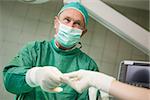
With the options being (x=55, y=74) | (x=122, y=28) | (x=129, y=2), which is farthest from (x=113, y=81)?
(x=129, y=2)

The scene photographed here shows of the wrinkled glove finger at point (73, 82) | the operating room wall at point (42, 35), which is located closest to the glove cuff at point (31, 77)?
the wrinkled glove finger at point (73, 82)

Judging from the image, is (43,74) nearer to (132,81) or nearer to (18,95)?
(18,95)

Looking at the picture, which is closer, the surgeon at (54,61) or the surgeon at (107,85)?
the surgeon at (107,85)

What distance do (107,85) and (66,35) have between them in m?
0.55

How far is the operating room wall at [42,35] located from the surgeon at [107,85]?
1744mm

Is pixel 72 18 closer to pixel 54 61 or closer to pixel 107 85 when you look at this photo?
pixel 54 61

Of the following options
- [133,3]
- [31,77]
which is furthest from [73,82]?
[133,3]

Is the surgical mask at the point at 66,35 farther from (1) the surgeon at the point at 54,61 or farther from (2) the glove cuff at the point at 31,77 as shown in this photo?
(2) the glove cuff at the point at 31,77

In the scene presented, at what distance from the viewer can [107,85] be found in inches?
32.9

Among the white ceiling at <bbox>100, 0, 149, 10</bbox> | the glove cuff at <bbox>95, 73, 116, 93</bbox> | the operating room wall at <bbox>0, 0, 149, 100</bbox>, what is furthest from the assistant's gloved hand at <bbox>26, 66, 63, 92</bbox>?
the white ceiling at <bbox>100, 0, 149, 10</bbox>

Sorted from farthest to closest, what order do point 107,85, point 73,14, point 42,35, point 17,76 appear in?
point 42,35 → point 73,14 → point 17,76 → point 107,85

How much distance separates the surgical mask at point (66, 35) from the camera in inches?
52.2

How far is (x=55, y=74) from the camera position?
923 millimetres

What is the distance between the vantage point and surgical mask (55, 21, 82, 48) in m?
1.33
